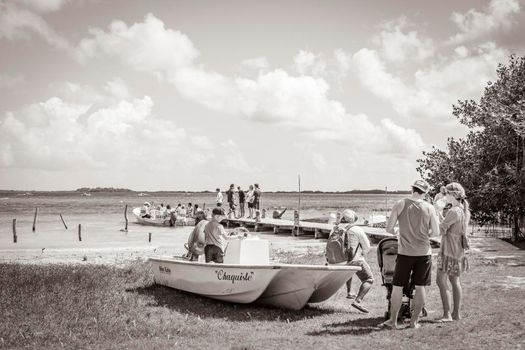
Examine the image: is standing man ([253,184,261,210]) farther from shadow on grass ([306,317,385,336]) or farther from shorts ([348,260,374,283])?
shadow on grass ([306,317,385,336])

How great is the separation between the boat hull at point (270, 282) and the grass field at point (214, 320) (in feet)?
0.79

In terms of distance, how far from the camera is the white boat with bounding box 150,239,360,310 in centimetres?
1000

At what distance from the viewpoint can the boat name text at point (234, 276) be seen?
34.1 ft

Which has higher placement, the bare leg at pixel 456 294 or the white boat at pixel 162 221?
the bare leg at pixel 456 294

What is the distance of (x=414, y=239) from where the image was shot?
25.6 ft

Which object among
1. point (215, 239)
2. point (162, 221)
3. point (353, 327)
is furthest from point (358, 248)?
point (162, 221)

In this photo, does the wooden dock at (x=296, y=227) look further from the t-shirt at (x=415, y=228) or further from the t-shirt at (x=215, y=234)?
the t-shirt at (x=415, y=228)

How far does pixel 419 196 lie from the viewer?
310 inches

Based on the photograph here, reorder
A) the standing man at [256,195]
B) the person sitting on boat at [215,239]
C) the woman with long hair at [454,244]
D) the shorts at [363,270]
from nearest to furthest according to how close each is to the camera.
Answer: the woman with long hair at [454,244], the shorts at [363,270], the person sitting on boat at [215,239], the standing man at [256,195]

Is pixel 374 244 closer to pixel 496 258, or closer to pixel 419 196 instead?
pixel 496 258

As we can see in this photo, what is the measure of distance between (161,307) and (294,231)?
23.5m

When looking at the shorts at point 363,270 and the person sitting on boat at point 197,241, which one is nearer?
the shorts at point 363,270

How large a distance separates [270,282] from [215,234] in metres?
1.99

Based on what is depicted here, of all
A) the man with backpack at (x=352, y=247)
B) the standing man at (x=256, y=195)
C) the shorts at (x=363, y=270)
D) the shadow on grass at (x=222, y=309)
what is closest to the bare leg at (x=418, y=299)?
the man with backpack at (x=352, y=247)
